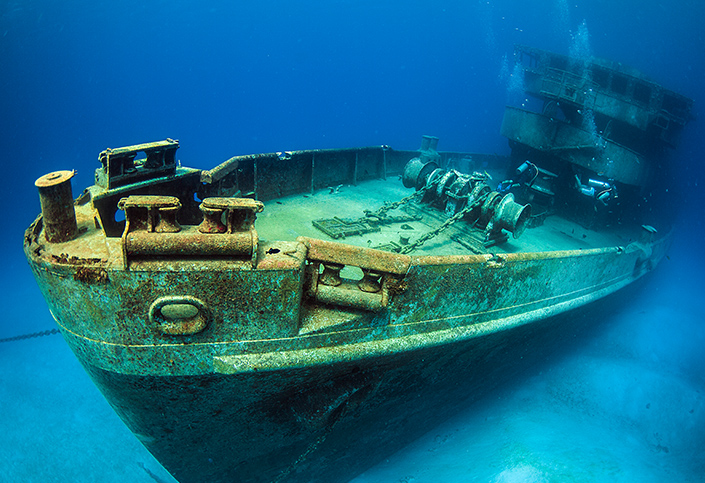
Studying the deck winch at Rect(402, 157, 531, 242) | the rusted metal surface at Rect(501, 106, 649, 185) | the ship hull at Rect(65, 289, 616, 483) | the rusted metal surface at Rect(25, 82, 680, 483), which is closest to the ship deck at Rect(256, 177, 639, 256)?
the deck winch at Rect(402, 157, 531, 242)

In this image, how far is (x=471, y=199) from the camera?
5.61 m

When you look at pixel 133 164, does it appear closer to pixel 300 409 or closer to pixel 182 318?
pixel 182 318

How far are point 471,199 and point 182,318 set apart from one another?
4.63 meters

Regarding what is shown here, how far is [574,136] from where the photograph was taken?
26.7ft

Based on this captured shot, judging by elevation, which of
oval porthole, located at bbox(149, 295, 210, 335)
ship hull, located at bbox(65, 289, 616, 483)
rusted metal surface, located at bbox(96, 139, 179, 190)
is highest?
rusted metal surface, located at bbox(96, 139, 179, 190)

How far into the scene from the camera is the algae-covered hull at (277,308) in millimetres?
2090

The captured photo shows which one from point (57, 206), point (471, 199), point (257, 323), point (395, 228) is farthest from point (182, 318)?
point (471, 199)

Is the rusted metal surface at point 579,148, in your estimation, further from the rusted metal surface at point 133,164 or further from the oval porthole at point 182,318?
the oval porthole at point 182,318

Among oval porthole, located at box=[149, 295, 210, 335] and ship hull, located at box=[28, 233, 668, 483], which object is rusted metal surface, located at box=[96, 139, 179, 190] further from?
oval porthole, located at box=[149, 295, 210, 335]

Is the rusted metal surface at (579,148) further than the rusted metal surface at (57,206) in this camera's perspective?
Yes

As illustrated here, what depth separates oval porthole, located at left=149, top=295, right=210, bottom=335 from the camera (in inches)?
83.0

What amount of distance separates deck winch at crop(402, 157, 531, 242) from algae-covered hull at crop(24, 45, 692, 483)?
1.3 inches

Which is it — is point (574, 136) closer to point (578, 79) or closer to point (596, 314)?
point (578, 79)

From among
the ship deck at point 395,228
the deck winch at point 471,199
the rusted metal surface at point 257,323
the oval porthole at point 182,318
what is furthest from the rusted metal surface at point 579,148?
the oval porthole at point 182,318
